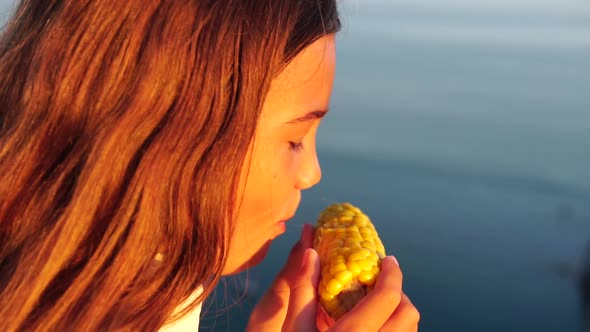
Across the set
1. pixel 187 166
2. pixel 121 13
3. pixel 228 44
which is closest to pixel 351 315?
pixel 187 166

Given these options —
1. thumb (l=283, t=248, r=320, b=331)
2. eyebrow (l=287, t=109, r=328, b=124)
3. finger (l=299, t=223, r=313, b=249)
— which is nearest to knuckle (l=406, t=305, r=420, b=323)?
thumb (l=283, t=248, r=320, b=331)

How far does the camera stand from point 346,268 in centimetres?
145

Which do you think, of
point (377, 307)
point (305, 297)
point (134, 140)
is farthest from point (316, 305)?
point (134, 140)

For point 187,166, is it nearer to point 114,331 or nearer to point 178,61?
point 178,61

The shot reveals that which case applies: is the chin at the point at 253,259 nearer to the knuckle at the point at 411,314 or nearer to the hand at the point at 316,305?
the hand at the point at 316,305

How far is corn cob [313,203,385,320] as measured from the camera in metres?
1.45

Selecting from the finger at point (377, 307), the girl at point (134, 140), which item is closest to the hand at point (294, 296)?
the finger at point (377, 307)

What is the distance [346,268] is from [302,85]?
0.37 m

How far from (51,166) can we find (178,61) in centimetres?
28

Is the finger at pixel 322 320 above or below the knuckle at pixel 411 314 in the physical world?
below

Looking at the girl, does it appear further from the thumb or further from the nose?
the thumb

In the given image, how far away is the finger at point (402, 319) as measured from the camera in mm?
1426

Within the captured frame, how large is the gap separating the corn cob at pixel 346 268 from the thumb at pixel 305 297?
0.06 ft

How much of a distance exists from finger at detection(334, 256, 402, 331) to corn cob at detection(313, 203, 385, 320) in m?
0.04
